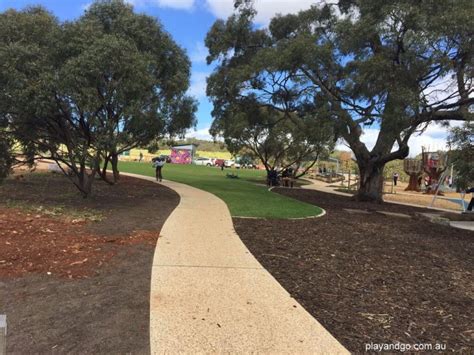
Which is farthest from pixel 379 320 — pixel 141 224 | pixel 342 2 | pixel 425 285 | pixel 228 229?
pixel 342 2

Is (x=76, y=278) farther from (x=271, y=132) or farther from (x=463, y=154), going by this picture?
(x=271, y=132)

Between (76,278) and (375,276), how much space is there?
4.03m

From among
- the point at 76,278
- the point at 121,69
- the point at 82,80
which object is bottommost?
the point at 76,278

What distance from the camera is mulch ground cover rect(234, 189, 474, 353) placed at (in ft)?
14.3

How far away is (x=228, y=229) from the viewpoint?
940cm

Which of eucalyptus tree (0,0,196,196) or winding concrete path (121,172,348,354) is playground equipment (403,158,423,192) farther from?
winding concrete path (121,172,348,354)

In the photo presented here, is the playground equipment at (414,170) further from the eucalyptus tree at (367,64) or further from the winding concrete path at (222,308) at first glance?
the winding concrete path at (222,308)

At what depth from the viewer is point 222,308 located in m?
4.65

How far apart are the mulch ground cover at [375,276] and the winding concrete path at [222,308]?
297mm

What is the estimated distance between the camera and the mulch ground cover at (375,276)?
14.3 feet

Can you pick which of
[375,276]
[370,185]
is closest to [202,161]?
[370,185]

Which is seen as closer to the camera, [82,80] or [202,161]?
[82,80]

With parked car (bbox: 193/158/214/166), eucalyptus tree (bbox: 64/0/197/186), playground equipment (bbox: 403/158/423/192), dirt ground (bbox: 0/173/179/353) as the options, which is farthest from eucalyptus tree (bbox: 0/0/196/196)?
parked car (bbox: 193/158/214/166)

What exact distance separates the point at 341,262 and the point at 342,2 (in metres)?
14.8
